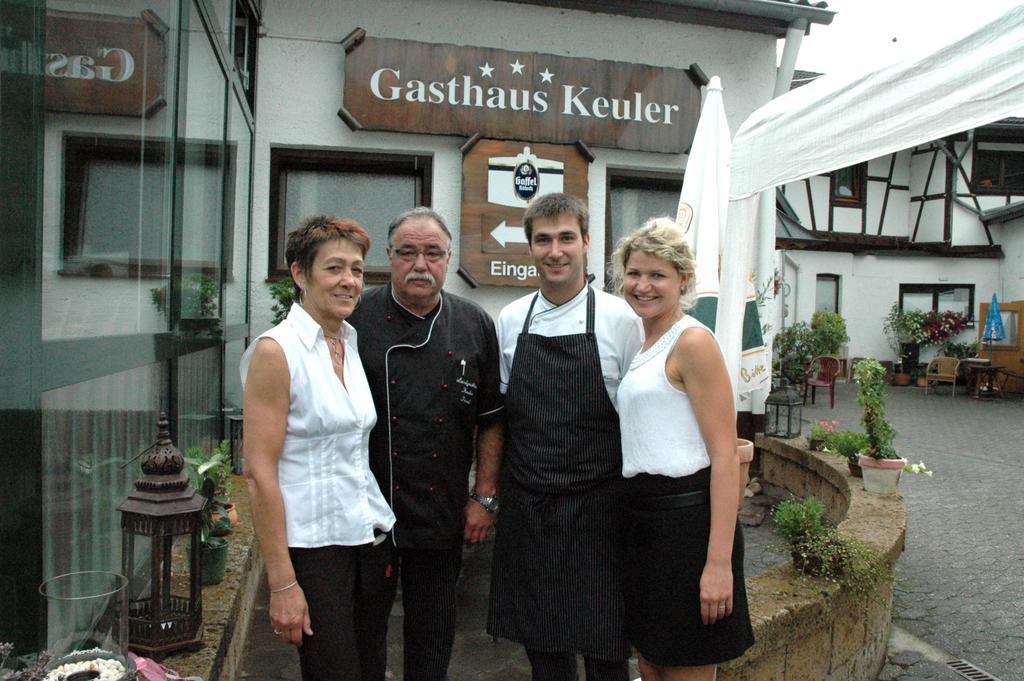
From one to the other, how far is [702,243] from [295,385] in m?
2.44

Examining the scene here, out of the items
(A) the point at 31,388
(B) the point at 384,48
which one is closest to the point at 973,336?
(B) the point at 384,48

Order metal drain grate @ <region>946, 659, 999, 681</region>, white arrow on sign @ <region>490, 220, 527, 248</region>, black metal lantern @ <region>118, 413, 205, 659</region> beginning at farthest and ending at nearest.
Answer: white arrow on sign @ <region>490, 220, 527, 248</region>, metal drain grate @ <region>946, 659, 999, 681</region>, black metal lantern @ <region>118, 413, 205, 659</region>

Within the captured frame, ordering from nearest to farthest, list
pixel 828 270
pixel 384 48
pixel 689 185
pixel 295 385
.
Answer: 1. pixel 295 385
2. pixel 689 185
3. pixel 384 48
4. pixel 828 270

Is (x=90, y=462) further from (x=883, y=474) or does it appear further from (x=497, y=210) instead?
(x=883, y=474)

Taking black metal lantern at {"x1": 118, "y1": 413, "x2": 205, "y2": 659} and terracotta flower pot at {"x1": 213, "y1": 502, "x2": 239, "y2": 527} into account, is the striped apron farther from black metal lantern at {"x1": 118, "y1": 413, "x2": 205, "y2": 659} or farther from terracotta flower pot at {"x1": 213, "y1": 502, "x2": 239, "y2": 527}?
terracotta flower pot at {"x1": 213, "y1": 502, "x2": 239, "y2": 527}

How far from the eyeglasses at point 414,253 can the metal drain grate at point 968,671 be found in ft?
10.1

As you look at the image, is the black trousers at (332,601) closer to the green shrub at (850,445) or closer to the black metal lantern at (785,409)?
the green shrub at (850,445)

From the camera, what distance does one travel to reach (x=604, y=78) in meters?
5.98

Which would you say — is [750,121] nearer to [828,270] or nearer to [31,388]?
[31,388]

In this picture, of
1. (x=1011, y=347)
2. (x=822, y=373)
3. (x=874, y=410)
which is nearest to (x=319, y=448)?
(x=874, y=410)

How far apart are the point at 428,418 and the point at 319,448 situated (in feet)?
1.43

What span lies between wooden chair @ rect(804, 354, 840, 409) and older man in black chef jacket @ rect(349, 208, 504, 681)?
13152mm

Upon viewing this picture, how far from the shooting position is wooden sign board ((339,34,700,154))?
5.54 m

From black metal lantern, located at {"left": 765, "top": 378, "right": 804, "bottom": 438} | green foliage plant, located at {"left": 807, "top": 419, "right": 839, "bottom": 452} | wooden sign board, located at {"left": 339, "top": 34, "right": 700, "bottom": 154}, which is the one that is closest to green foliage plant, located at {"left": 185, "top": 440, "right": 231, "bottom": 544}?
wooden sign board, located at {"left": 339, "top": 34, "right": 700, "bottom": 154}
